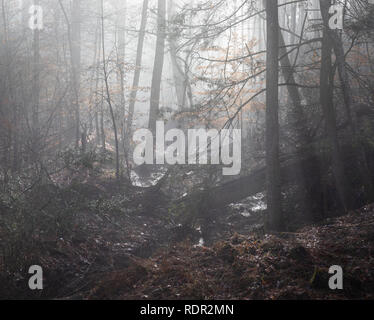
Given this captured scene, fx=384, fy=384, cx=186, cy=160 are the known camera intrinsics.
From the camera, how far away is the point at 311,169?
8688mm

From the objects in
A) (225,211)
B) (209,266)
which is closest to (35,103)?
(225,211)

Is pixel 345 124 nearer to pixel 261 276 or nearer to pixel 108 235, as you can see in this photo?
pixel 261 276

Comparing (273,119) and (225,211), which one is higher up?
(273,119)

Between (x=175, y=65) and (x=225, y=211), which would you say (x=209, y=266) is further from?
(x=175, y=65)

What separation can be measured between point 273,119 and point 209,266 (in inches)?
126

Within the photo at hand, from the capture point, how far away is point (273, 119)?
744 cm

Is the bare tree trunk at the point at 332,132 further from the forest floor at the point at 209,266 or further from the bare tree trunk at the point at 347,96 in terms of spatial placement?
the forest floor at the point at 209,266

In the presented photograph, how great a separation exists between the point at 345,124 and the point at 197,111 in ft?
11.4

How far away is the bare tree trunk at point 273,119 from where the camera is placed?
292 inches

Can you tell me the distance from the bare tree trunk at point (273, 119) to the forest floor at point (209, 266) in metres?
0.78

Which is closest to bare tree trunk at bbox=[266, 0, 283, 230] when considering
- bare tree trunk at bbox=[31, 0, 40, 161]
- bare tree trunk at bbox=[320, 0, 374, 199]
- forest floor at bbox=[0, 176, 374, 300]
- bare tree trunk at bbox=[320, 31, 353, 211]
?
forest floor at bbox=[0, 176, 374, 300]

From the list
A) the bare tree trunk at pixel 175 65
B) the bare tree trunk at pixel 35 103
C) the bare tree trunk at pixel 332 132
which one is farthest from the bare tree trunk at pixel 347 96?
the bare tree trunk at pixel 35 103
